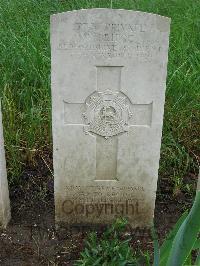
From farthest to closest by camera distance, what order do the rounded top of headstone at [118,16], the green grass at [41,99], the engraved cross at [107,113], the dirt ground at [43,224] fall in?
the green grass at [41,99] → the dirt ground at [43,224] → the engraved cross at [107,113] → the rounded top of headstone at [118,16]

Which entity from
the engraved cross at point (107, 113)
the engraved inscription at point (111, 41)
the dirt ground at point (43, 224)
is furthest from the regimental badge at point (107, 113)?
the dirt ground at point (43, 224)

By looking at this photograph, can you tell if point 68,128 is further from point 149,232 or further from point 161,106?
point 149,232

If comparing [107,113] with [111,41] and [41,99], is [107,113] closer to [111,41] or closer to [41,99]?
[111,41]

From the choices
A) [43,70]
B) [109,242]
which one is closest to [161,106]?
[109,242]

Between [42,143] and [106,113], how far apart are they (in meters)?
0.83

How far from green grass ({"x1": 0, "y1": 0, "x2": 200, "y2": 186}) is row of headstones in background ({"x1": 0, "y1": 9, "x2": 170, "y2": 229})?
44 cm

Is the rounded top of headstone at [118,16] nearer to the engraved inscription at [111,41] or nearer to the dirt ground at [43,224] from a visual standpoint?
the engraved inscription at [111,41]

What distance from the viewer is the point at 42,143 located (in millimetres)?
3031

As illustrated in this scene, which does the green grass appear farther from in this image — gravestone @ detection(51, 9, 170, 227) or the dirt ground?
gravestone @ detection(51, 9, 170, 227)

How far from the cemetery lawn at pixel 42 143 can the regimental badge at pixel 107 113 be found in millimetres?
575

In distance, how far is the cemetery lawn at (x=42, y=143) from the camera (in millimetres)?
2459

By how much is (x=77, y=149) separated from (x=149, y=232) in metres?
0.60

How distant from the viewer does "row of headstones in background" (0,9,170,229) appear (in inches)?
83.2

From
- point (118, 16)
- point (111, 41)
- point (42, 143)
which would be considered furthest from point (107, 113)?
point (42, 143)
